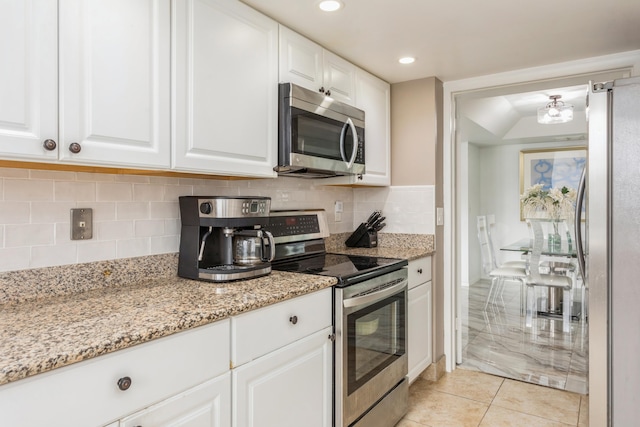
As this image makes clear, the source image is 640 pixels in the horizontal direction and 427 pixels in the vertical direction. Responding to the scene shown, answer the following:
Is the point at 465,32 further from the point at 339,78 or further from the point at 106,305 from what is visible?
the point at 106,305

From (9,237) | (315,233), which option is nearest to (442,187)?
(315,233)

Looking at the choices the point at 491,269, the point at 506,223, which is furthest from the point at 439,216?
the point at 506,223

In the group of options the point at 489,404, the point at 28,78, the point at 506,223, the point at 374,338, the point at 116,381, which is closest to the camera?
the point at 116,381

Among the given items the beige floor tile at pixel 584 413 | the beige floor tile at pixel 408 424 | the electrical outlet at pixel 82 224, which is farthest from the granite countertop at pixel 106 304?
the beige floor tile at pixel 584 413

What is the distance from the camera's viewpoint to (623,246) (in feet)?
5.56

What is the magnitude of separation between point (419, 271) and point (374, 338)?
0.76 m

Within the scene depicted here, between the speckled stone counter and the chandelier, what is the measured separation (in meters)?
3.59

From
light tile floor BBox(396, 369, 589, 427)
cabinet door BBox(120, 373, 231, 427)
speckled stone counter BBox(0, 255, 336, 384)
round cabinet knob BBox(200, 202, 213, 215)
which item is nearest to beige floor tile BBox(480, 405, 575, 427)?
light tile floor BBox(396, 369, 589, 427)

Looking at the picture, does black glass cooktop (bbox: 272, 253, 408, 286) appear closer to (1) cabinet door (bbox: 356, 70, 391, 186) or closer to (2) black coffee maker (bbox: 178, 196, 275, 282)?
(2) black coffee maker (bbox: 178, 196, 275, 282)

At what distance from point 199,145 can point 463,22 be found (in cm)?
140

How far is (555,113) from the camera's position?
13.8ft

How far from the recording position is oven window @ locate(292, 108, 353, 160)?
2.04 m

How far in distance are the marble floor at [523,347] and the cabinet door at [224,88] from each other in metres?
2.36

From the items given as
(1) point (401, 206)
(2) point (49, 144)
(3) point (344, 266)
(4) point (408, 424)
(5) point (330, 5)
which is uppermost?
(5) point (330, 5)
